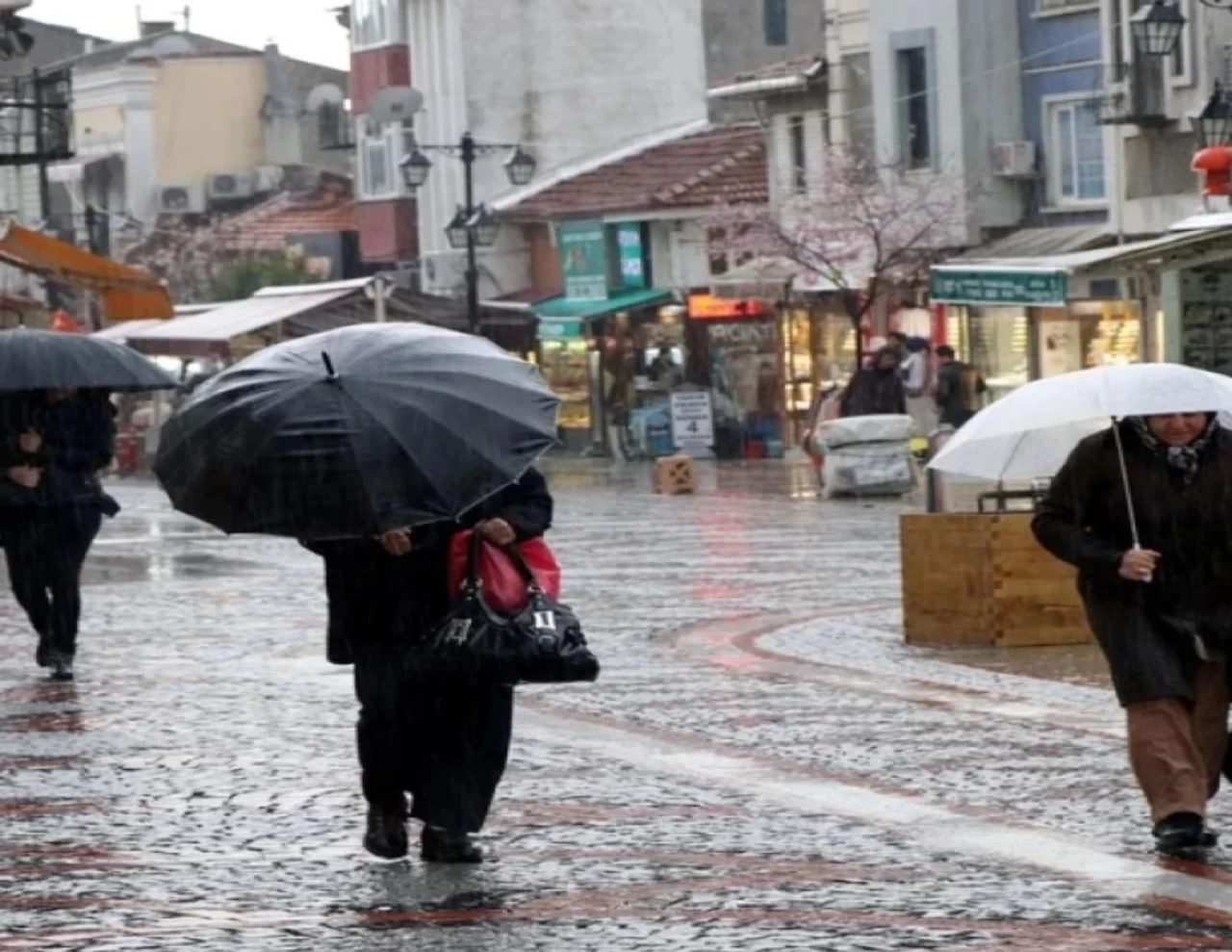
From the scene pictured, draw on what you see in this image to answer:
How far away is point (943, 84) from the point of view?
4866 centimetres

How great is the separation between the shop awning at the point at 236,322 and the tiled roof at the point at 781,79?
7173 millimetres

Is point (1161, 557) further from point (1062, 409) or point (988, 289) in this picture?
point (988, 289)

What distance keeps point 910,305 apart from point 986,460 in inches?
1539

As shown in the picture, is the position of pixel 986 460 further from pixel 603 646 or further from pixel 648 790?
pixel 603 646

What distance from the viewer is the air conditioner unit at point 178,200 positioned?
3553 inches

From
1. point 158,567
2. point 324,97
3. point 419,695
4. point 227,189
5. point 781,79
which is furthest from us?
point 227,189

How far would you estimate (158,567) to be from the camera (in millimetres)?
26297

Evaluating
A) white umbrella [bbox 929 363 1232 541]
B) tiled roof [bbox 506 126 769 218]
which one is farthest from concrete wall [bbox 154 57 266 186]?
white umbrella [bbox 929 363 1232 541]

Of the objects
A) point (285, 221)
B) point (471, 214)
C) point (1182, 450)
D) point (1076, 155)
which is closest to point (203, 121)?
point (285, 221)

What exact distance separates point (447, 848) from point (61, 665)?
677 centimetres

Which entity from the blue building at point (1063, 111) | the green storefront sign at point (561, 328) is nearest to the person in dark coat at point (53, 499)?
the blue building at point (1063, 111)

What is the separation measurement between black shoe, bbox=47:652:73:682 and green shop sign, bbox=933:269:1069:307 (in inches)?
796

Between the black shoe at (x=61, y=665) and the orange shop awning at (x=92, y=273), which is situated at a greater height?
the orange shop awning at (x=92, y=273)

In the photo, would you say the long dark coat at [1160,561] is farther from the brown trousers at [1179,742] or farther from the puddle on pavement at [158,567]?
the puddle on pavement at [158,567]
